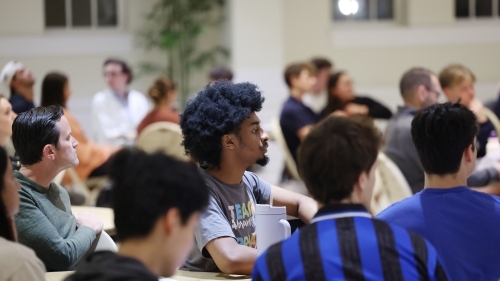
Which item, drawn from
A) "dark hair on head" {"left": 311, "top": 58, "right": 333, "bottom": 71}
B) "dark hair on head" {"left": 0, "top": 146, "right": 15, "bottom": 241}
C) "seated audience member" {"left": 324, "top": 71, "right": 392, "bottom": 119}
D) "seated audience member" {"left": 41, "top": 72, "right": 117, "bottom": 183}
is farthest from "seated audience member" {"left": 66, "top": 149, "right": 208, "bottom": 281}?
"dark hair on head" {"left": 311, "top": 58, "right": 333, "bottom": 71}

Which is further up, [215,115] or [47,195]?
[215,115]

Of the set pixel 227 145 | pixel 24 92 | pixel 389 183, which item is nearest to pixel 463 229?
pixel 227 145

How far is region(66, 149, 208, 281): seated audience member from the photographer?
57.2 inches

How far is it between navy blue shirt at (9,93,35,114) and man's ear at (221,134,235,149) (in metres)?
3.28

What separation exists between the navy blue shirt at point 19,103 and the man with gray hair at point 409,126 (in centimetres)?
254

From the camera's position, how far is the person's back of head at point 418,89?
4.74 meters

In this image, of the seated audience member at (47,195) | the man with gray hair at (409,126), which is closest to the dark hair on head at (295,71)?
the man with gray hair at (409,126)

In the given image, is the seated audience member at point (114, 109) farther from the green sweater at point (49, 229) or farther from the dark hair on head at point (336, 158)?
the dark hair on head at point (336, 158)

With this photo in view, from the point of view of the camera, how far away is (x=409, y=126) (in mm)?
4441

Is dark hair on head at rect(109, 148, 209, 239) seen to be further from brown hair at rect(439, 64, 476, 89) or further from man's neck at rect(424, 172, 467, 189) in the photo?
brown hair at rect(439, 64, 476, 89)

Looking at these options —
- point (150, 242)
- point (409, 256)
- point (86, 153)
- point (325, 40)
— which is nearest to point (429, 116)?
point (409, 256)

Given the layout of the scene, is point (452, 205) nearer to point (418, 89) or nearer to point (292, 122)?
point (418, 89)

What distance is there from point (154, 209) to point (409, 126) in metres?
3.19

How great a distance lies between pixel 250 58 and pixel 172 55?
3.32 ft
